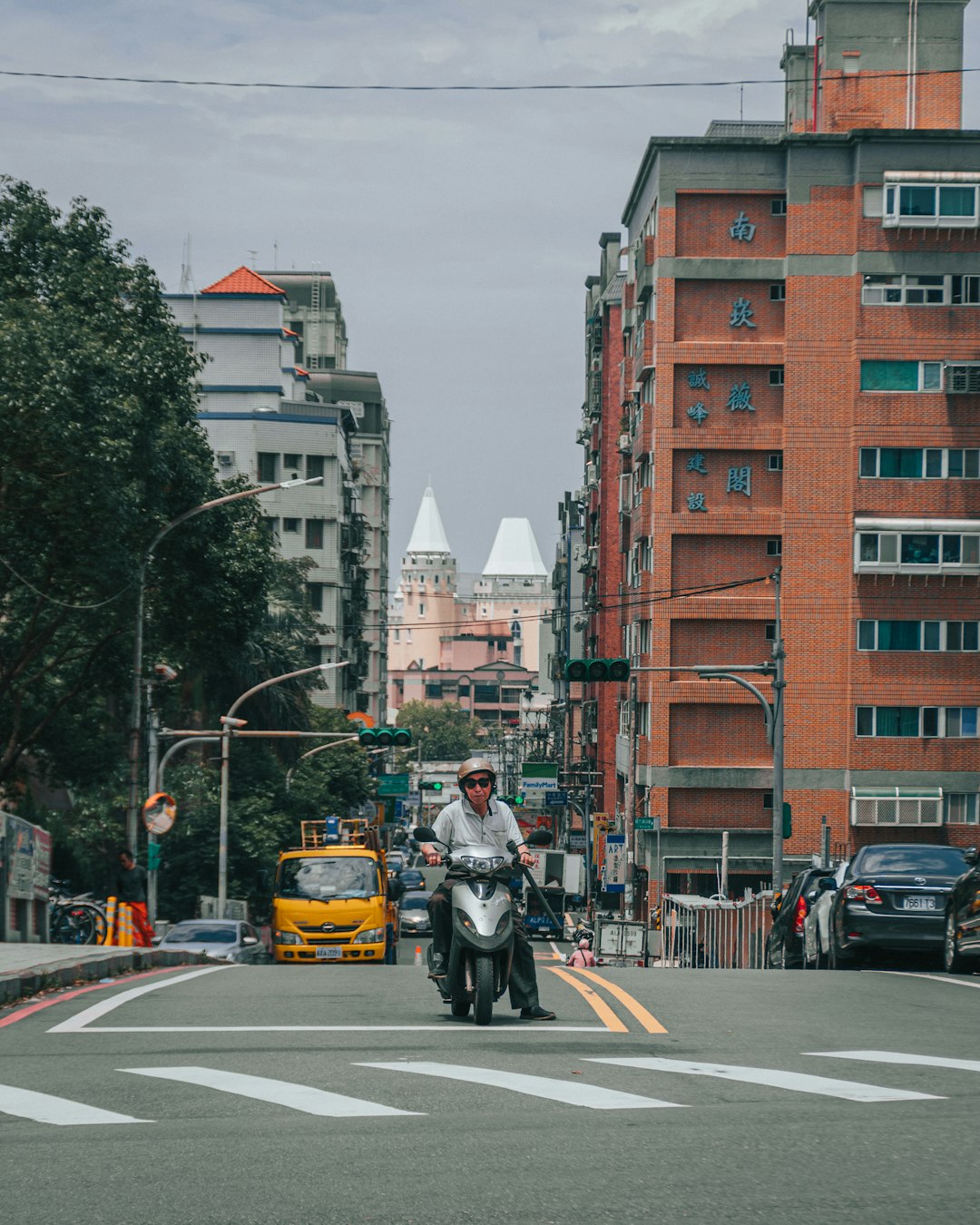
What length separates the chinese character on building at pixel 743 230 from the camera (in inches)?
2244

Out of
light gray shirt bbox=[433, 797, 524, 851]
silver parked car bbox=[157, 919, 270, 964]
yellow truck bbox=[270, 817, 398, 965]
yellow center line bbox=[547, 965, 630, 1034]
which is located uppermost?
light gray shirt bbox=[433, 797, 524, 851]

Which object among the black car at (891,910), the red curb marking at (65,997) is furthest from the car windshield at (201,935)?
the black car at (891,910)

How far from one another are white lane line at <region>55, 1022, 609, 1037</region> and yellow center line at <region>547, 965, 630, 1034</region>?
0.11 meters

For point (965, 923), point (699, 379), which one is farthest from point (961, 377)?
point (965, 923)

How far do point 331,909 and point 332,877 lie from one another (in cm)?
78

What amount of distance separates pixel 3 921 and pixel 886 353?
132 ft

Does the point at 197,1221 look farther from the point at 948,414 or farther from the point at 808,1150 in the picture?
the point at 948,414

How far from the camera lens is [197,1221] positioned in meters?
5.77

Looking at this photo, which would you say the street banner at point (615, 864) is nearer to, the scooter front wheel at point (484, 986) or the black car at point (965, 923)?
the black car at point (965, 923)

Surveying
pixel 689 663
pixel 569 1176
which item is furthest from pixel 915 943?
pixel 689 663

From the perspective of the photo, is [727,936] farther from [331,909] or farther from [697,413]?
[697,413]

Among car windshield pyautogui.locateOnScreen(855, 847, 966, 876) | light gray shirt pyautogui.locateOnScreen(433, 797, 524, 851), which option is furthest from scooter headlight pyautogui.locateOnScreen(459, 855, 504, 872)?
car windshield pyautogui.locateOnScreen(855, 847, 966, 876)

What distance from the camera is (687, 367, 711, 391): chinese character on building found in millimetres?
57031

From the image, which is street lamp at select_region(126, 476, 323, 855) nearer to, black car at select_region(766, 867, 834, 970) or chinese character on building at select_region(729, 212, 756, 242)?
black car at select_region(766, 867, 834, 970)
